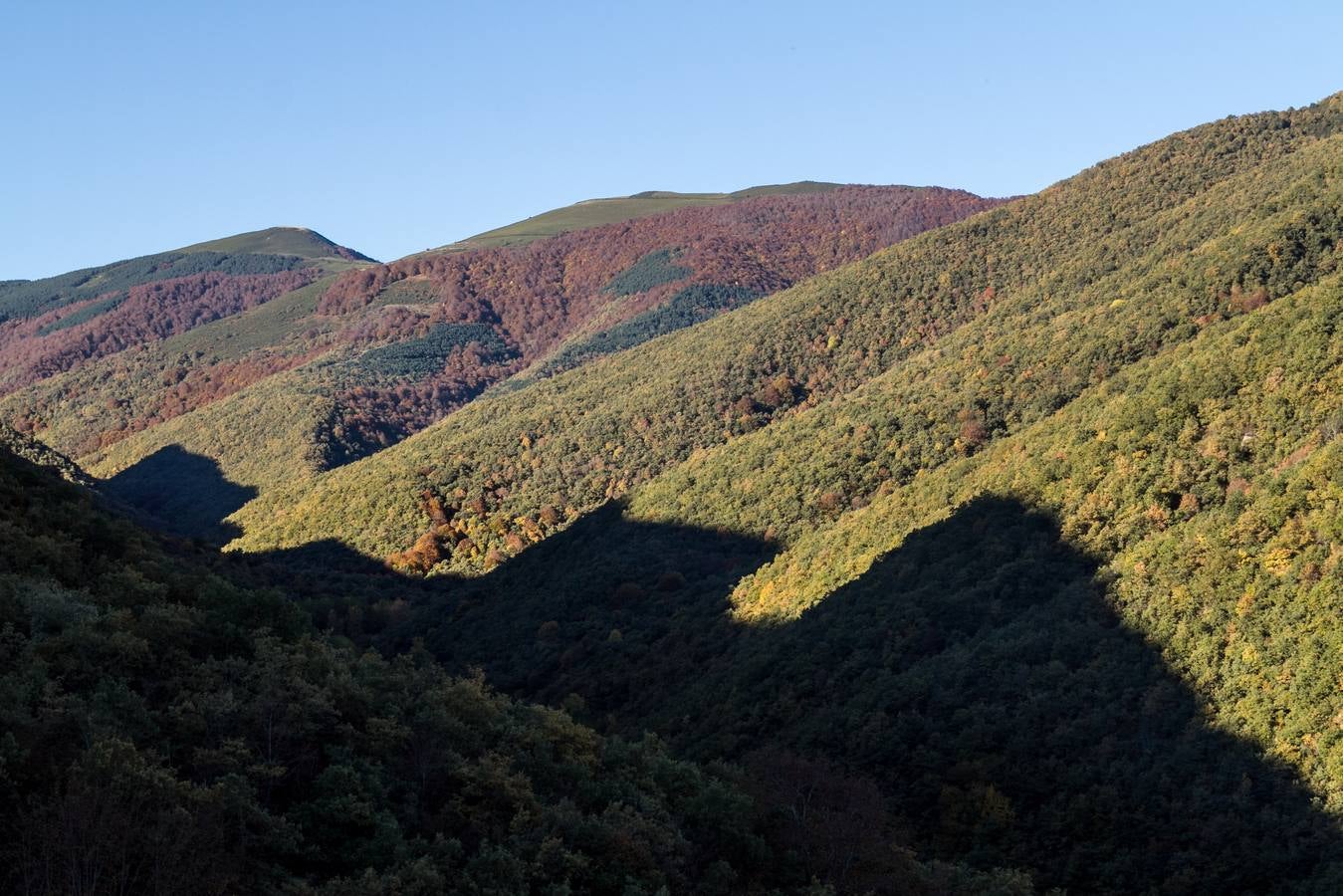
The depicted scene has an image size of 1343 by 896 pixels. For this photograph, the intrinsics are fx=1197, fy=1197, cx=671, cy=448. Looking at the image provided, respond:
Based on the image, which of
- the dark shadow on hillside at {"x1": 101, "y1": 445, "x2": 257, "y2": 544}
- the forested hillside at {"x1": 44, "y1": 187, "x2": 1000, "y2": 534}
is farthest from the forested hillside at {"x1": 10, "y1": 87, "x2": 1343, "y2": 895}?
the forested hillside at {"x1": 44, "y1": 187, "x2": 1000, "y2": 534}

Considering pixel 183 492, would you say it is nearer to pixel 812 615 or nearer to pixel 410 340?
pixel 410 340

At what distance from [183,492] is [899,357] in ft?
224

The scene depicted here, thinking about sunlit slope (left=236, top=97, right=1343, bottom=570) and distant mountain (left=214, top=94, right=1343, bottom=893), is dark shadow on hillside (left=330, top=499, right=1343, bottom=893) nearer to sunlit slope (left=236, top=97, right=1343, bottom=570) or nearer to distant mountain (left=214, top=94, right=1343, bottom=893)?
distant mountain (left=214, top=94, right=1343, bottom=893)

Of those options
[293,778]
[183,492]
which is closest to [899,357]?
[293,778]

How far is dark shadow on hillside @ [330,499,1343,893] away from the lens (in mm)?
26766

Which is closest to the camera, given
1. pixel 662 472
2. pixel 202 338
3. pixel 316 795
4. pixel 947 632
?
pixel 316 795

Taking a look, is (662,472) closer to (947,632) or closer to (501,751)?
(947,632)

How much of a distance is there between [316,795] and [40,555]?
13.4m

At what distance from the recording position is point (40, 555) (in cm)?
2989

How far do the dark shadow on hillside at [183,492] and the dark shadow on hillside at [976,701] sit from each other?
4751cm

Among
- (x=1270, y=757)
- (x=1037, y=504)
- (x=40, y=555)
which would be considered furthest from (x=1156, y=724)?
(x=40, y=555)

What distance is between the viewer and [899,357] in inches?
3273

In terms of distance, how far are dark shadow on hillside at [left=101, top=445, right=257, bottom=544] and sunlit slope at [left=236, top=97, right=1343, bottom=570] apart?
27.2ft

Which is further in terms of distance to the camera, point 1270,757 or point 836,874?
point 1270,757
